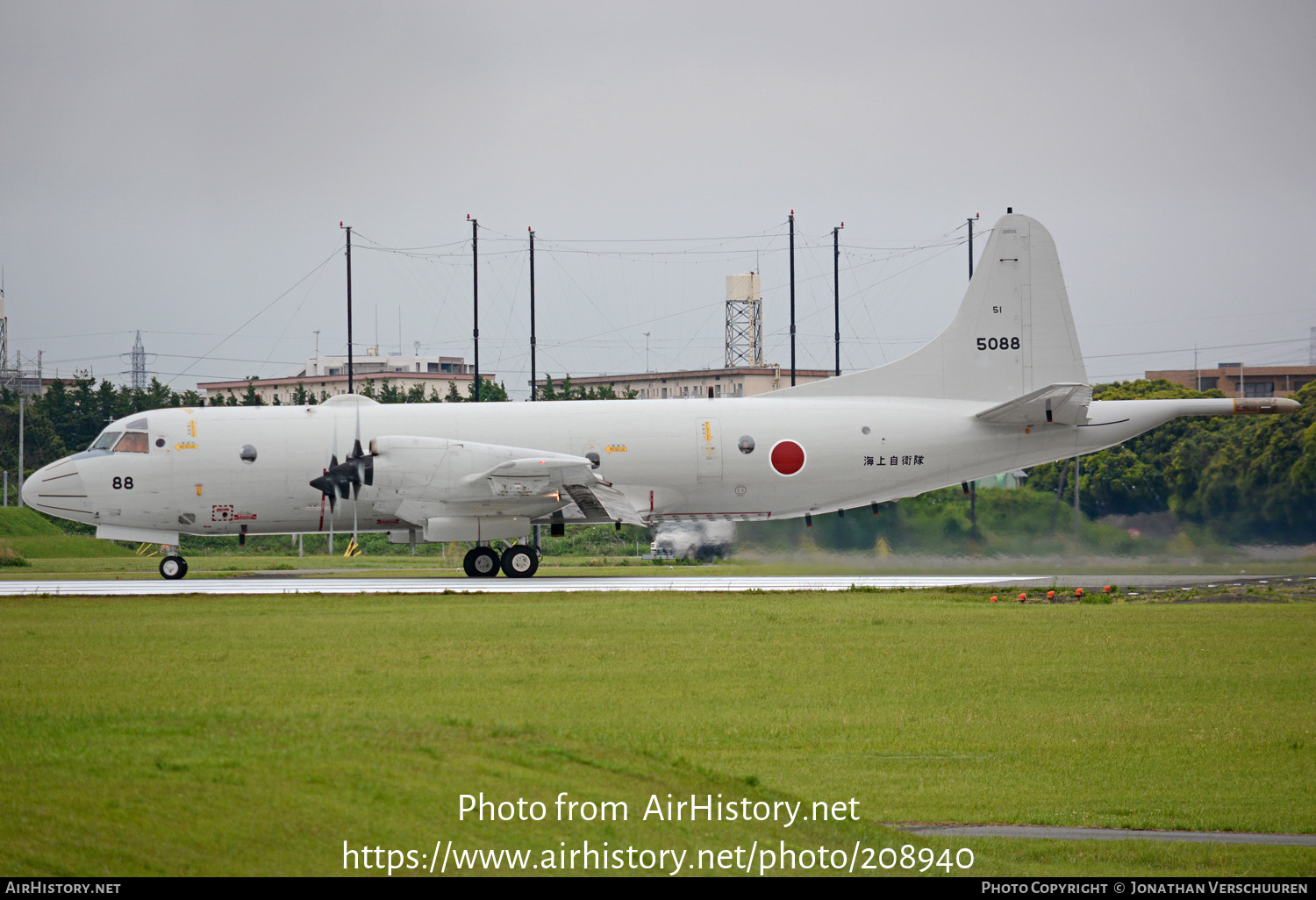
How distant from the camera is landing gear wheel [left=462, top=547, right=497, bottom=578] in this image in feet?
102

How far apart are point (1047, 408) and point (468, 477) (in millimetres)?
14414

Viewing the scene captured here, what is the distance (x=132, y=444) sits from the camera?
100ft

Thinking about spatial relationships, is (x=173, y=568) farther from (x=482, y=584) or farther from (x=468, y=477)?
(x=468, y=477)

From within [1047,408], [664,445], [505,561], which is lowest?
[505,561]

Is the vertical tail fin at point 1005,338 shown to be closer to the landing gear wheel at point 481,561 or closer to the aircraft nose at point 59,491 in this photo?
the landing gear wheel at point 481,561

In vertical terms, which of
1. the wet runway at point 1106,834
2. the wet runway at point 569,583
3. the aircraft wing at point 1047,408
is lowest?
the wet runway at point 569,583

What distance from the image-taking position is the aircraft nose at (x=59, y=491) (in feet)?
99.9

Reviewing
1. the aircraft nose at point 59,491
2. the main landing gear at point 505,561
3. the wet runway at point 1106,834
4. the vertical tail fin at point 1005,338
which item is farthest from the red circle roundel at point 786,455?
the wet runway at point 1106,834

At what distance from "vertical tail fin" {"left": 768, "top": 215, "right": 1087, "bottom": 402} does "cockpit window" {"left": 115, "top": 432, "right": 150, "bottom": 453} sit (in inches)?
646

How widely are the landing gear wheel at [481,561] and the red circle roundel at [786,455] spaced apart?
7.49 metres

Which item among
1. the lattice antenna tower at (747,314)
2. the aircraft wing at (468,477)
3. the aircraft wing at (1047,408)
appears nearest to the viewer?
the aircraft wing at (468,477)

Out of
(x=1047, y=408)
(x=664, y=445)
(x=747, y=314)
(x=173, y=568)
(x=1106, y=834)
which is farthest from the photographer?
(x=747, y=314)

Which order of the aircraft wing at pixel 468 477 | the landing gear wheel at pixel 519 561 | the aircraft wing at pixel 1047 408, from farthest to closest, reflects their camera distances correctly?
1. the landing gear wheel at pixel 519 561
2. the aircraft wing at pixel 1047 408
3. the aircraft wing at pixel 468 477

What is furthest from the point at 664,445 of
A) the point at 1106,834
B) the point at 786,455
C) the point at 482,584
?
the point at 1106,834
